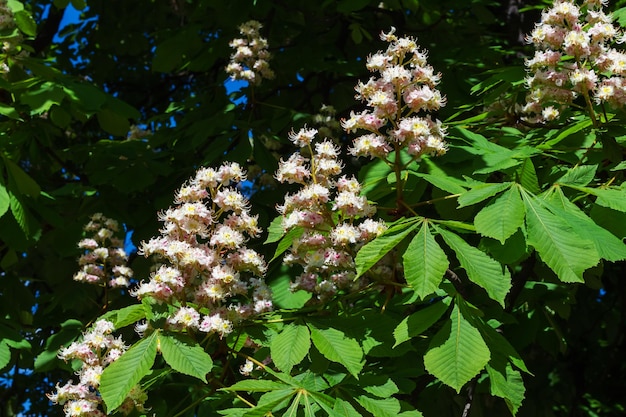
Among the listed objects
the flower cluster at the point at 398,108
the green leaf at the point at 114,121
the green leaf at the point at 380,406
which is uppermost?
the green leaf at the point at 114,121

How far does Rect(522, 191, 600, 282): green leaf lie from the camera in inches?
65.9

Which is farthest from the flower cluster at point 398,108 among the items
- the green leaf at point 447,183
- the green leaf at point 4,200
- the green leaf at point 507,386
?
the green leaf at point 4,200

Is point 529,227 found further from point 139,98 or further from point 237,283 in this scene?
point 139,98

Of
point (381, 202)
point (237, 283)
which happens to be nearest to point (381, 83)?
point (381, 202)

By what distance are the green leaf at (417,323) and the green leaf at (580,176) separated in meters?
0.54

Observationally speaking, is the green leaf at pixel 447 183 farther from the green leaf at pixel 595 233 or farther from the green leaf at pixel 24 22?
the green leaf at pixel 24 22

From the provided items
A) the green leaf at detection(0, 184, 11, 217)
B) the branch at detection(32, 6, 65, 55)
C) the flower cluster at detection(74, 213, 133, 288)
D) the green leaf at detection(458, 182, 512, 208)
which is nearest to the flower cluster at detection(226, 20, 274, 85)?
the flower cluster at detection(74, 213, 133, 288)

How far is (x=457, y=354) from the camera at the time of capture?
174cm

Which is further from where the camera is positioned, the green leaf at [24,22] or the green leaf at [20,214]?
the green leaf at [24,22]

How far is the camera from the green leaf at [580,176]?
82.6 inches

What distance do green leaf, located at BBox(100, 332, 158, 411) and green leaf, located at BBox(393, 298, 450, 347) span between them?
59cm

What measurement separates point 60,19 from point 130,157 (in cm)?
237

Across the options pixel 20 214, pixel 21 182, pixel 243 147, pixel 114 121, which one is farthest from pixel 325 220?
pixel 114 121

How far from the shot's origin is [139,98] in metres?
6.25
